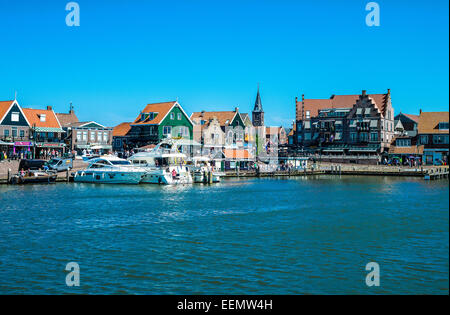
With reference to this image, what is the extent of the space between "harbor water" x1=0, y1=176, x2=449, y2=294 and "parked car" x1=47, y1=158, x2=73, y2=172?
2669 centimetres

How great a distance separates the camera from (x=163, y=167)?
240ft

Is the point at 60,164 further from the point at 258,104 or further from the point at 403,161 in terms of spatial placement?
the point at 258,104

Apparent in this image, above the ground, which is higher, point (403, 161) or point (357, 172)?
point (403, 161)

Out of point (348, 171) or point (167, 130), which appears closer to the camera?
point (167, 130)

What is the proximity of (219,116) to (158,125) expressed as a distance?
25.8 metres

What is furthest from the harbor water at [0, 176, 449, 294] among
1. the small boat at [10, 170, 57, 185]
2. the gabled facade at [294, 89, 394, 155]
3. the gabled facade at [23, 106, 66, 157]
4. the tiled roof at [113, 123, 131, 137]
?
the gabled facade at [294, 89, 394, 155]

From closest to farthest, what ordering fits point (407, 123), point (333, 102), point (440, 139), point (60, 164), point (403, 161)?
1. point (60, 164)
2. point (440, 139)
3. point (403, 161)
4. point (333, 102)
5. point (407, 123)

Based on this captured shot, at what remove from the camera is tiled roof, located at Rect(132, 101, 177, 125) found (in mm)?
97000

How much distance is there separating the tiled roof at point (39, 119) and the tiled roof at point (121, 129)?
1347 centimetres

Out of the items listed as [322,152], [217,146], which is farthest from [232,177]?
[322,152]

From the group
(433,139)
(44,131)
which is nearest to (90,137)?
(44,131)
